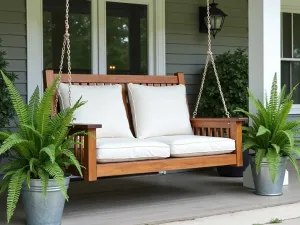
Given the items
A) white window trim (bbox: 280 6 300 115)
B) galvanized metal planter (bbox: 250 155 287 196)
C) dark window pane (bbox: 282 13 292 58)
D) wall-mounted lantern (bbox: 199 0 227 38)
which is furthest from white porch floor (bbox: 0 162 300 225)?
dark window pane (bbox: 282 13 292 58)

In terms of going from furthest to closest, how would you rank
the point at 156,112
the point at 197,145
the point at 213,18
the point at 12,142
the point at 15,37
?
the point at 213,18
the point at 15,37
the point at 156,112
the point at 197,145
the point at 12,142

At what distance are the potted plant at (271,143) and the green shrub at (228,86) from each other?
131 cm

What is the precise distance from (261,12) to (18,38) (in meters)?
2.37

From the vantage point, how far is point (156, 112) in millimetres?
4133

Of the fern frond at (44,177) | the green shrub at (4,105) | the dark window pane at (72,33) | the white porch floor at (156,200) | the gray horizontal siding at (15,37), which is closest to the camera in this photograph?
the fern frond at (44,177)

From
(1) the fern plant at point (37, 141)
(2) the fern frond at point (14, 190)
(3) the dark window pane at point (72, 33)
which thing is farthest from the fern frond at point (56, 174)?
(3) the dark window pane at point (72, 33)

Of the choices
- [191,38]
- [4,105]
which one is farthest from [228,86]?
[4,105]

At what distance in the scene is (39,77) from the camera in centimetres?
486

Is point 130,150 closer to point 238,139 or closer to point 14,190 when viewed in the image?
point 14,190

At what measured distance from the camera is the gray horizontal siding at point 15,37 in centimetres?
465

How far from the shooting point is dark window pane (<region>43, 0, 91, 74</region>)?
4.96 meters

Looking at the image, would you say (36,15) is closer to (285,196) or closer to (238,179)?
(238,179)

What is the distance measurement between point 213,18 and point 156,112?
1.98 meters

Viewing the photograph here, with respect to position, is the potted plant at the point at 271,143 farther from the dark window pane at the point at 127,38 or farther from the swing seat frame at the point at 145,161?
the dark window pane at the point at 127,38
